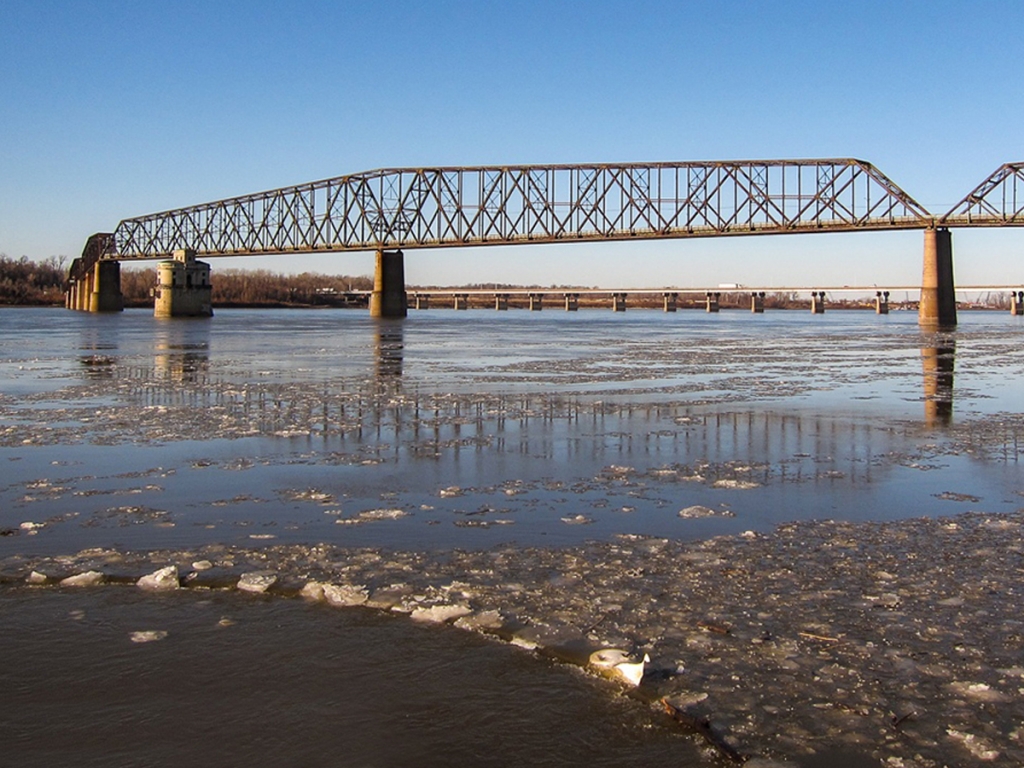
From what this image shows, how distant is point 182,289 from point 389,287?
22.6m

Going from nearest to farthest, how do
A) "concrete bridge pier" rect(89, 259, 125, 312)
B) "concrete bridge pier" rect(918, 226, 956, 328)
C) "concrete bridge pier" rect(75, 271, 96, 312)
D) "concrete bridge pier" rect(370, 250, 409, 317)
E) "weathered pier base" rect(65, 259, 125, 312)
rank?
1. "concrete bridge pier" rect(918, 226, 956, 328)
2. "concrete bridge pier" rect(370, 250, 409, 317)
3. "concrete bridge pier" rect(89, 259, 125, 312)
4. "weathered pier base" rect(65, 259, 125, 312)
5. "concrete bridge pier" rect(75, 271, 96, 312)

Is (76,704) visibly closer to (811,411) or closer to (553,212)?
(811,411)

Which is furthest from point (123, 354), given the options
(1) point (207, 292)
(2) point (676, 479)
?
(1) point (207, 292)

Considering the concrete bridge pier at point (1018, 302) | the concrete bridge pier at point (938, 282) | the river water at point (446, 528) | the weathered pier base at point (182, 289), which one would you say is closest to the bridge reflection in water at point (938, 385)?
the river water at point (446, 528)

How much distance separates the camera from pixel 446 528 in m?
7.46

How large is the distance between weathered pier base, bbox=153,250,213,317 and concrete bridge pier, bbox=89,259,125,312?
30876mm

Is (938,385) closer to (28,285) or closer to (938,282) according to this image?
(938,282)

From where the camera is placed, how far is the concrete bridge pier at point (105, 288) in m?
134

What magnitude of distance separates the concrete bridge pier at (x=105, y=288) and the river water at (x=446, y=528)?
126 meters

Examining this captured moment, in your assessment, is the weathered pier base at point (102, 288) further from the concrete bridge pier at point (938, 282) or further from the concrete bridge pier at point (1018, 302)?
the concrete bridge pier at point (1018, 302)

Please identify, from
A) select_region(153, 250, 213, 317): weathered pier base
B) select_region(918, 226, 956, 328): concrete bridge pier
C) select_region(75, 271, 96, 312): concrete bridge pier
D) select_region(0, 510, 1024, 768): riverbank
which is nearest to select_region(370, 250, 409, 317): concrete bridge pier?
select_region(153, 250, 213, 317): weathered pier base

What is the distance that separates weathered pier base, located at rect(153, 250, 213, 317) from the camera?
4065 inches

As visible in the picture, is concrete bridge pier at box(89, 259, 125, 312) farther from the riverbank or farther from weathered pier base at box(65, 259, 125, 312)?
the riverbank

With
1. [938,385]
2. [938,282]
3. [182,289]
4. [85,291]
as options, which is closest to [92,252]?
[85,291]
